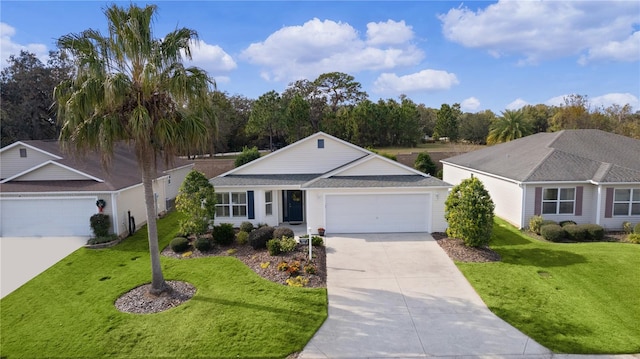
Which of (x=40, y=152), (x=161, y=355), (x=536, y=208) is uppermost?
(x=40, y=152)

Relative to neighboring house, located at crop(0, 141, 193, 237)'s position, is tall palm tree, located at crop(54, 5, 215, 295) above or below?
above

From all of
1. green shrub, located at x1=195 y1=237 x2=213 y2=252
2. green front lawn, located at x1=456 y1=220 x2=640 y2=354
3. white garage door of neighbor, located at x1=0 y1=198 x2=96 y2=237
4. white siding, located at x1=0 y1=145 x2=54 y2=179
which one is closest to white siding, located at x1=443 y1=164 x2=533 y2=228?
green front lawn, located at x1=456 y1=220 x2=640 y2=354

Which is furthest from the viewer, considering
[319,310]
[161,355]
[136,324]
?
[319,310]

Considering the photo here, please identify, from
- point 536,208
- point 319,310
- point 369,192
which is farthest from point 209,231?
point 536,208

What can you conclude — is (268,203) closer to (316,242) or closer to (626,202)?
(316,242)

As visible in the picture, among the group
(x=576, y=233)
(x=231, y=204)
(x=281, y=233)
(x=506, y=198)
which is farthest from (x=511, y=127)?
(x=281, y=233)

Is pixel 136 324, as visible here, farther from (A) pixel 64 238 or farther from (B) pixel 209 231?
(A) pixel 64 238

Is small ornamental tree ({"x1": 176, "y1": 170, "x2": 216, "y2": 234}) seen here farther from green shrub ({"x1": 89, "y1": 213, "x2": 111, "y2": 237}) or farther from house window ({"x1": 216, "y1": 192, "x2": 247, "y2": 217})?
green shrub ({"x1": 89, "y1": 213, "x2": 111, "y2": 237})
